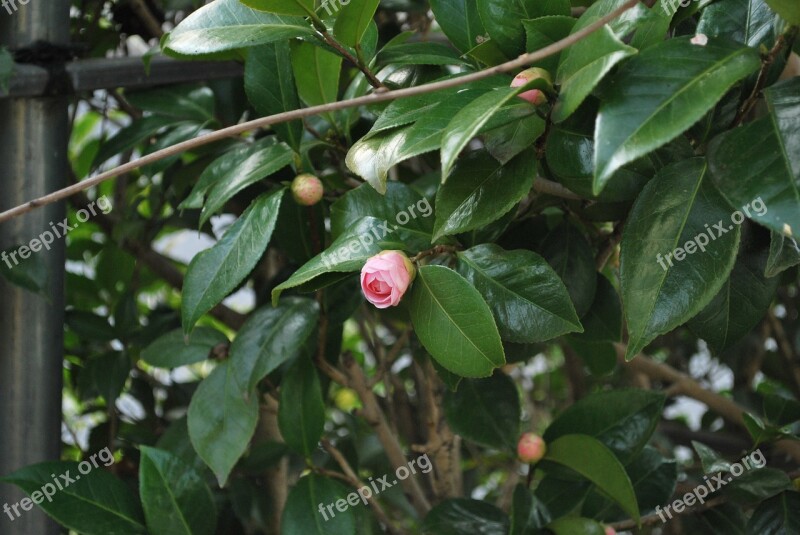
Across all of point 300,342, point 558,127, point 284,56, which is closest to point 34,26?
point 284,56

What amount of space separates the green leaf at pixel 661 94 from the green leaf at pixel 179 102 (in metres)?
0.64

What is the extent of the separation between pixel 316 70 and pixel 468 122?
13.6 inches

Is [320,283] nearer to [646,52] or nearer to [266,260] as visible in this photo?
[646,52]

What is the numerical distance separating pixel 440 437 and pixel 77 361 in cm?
62

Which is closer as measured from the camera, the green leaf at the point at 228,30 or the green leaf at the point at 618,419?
the green leaf at the point at 228,30

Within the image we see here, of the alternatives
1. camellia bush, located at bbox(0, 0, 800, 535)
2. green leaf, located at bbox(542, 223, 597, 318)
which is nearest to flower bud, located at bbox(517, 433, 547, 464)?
camellia bush, located at bbox(0, 0, 800, 535)

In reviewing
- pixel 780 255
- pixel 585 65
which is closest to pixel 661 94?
pixel 585 65

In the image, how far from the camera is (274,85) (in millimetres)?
909

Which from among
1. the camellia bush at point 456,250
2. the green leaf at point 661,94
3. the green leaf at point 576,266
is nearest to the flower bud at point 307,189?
the camellia bush at point 456,250

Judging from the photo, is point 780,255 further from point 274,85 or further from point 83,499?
point 83,499

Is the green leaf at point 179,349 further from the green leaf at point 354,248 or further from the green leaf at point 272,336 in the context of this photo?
the green leaf at point 354,248

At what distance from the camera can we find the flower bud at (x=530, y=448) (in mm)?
989

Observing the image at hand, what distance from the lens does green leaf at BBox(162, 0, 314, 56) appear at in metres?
0.78

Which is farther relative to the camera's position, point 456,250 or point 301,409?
point 301,409
